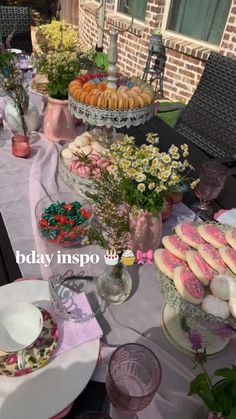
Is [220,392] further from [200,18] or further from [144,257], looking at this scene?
[200,18]

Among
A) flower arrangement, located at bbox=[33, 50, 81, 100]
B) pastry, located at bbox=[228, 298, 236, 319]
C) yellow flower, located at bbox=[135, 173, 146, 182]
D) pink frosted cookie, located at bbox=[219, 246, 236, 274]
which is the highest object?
yellow flower, located at bbox=[135, 173, 146, 182]

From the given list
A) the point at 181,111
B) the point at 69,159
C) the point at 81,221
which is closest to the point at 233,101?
the point at 181,111

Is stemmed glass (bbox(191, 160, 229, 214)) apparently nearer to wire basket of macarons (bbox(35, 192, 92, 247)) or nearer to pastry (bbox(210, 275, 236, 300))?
wire basket of macarons (bbox(35, 192, 92, 247))

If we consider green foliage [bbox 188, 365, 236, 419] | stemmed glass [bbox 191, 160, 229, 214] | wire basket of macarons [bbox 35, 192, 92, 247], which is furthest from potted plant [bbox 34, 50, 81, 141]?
green foliage [bbox 188, 365, 236, 419]

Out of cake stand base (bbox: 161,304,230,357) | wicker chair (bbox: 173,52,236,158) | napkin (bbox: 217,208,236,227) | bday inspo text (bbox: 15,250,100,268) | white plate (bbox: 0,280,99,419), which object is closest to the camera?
white plate (bbox: 0,280,99,419)

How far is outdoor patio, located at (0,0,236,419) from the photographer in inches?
35.0

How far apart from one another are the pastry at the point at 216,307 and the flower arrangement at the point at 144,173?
0.38 meters

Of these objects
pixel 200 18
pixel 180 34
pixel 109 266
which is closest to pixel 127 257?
pixel 109 266

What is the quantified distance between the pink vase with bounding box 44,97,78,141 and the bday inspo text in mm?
995

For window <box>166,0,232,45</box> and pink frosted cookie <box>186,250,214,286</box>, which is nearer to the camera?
pink frosted cookie <box>186,250,214,286</box>

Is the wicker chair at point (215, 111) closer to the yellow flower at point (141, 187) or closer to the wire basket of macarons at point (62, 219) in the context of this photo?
the wire basket of macarons at point (62, 219)

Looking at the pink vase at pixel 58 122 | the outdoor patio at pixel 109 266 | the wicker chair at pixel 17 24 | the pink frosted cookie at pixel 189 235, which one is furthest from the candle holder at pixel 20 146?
the wicker chair at pixel 17 24

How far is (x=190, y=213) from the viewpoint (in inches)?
66.1

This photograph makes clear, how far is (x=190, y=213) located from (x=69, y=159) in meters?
0.67
